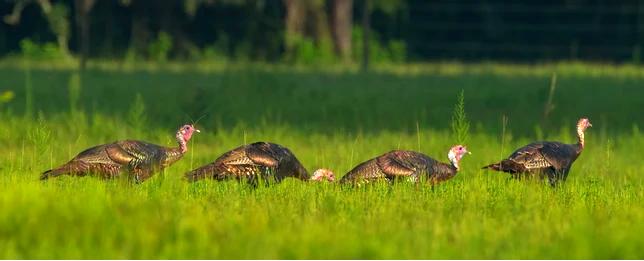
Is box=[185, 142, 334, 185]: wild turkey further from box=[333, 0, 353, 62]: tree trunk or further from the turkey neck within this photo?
box=[333, 0, 353, 62]: tree trunk

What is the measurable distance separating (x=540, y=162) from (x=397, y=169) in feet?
3.25

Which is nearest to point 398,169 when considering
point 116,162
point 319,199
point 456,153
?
point 456,153

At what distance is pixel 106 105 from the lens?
19.9 meters

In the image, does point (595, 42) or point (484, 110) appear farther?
point (595, 42)

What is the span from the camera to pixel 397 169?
10.2m

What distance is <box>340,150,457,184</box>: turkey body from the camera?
10.2 meters

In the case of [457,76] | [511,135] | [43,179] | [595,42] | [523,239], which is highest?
[595,42]

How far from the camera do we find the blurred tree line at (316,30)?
37.0 m

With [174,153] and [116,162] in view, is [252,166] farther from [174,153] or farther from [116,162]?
[116,162]

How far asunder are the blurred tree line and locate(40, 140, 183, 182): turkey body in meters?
25.7

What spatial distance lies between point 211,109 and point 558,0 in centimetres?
2154

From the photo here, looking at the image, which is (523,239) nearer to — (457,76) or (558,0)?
(457,76)

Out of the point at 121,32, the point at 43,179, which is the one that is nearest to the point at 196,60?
the point at 121,32

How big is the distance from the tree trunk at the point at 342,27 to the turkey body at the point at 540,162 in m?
25.9
